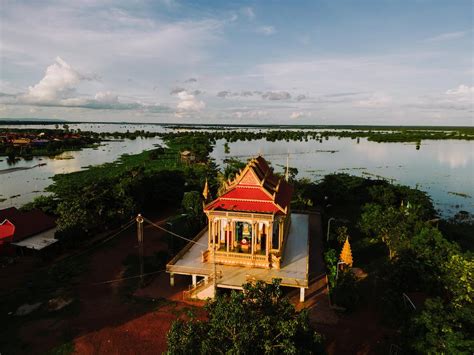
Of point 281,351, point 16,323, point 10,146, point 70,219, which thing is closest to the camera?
point 281,351

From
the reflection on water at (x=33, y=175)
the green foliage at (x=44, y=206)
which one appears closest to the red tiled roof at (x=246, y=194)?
the green foliage at (x=44, y=206)

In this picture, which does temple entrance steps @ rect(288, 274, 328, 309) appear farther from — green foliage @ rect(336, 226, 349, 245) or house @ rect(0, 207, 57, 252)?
house @ rect(0, 207, 57, 252)

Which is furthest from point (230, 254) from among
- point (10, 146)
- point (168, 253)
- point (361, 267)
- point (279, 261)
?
point (10, 146)

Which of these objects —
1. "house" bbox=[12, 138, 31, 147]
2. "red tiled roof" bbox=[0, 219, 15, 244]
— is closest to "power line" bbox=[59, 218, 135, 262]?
"red tiled roof" bbox=[0, 219, 15, 244]

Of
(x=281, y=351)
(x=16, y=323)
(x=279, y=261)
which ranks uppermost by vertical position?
(x=281, y=351)

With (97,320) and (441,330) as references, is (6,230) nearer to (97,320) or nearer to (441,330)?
(97,320)

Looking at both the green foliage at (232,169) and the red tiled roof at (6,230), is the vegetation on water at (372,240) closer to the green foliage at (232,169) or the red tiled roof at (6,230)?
the green foliage at (232,169)

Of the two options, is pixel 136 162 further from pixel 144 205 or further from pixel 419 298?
pixel 419 298
